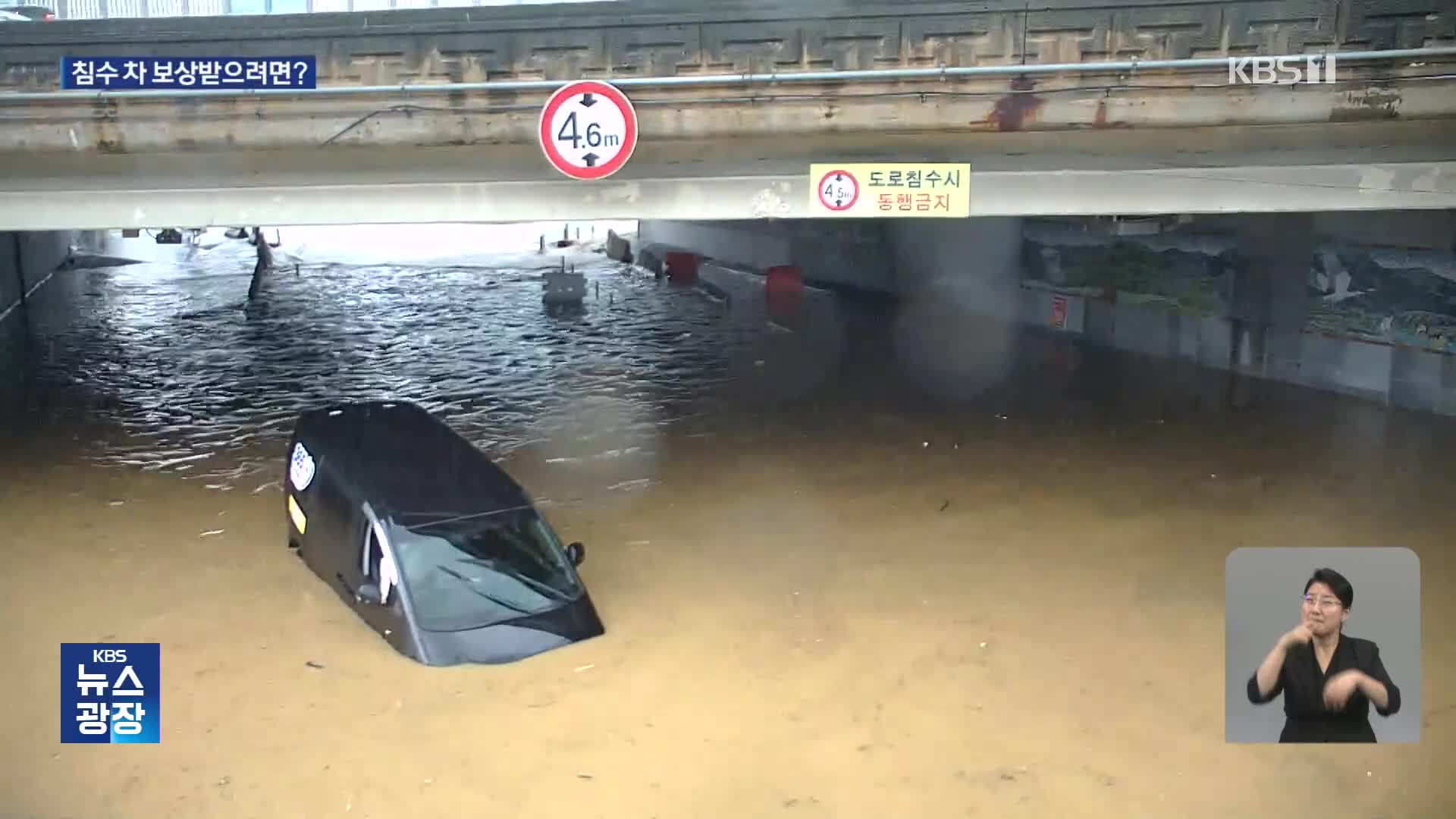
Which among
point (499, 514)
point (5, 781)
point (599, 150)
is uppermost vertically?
point (599, 150)

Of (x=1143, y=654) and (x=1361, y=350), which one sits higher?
(x=1361, y=350)

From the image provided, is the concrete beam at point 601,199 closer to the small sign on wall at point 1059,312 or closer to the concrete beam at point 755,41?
the concrete beam at point 755,41

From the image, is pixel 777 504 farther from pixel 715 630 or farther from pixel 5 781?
pixel 5 781

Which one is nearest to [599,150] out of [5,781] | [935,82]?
[935,82]

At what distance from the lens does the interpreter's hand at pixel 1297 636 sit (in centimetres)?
424

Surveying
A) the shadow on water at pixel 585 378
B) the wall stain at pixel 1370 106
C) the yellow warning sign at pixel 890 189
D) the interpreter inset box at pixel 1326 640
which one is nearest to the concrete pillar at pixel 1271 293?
the shadow on water at pixel 585 378

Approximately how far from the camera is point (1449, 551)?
10656 millimetres

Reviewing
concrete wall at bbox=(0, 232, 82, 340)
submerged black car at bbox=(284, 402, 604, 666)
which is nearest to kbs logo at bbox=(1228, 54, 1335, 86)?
submerged black car at bbox=(284, 402, 604, 666)

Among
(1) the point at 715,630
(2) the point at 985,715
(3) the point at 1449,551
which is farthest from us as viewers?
(3) the point at 1449,551

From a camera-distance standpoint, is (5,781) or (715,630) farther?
(715,630)

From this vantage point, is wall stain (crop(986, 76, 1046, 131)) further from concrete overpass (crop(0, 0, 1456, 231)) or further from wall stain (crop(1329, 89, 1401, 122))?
wall stain (crop(1329, 89, 1401, 122))

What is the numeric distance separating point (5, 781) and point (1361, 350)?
1668 cm
